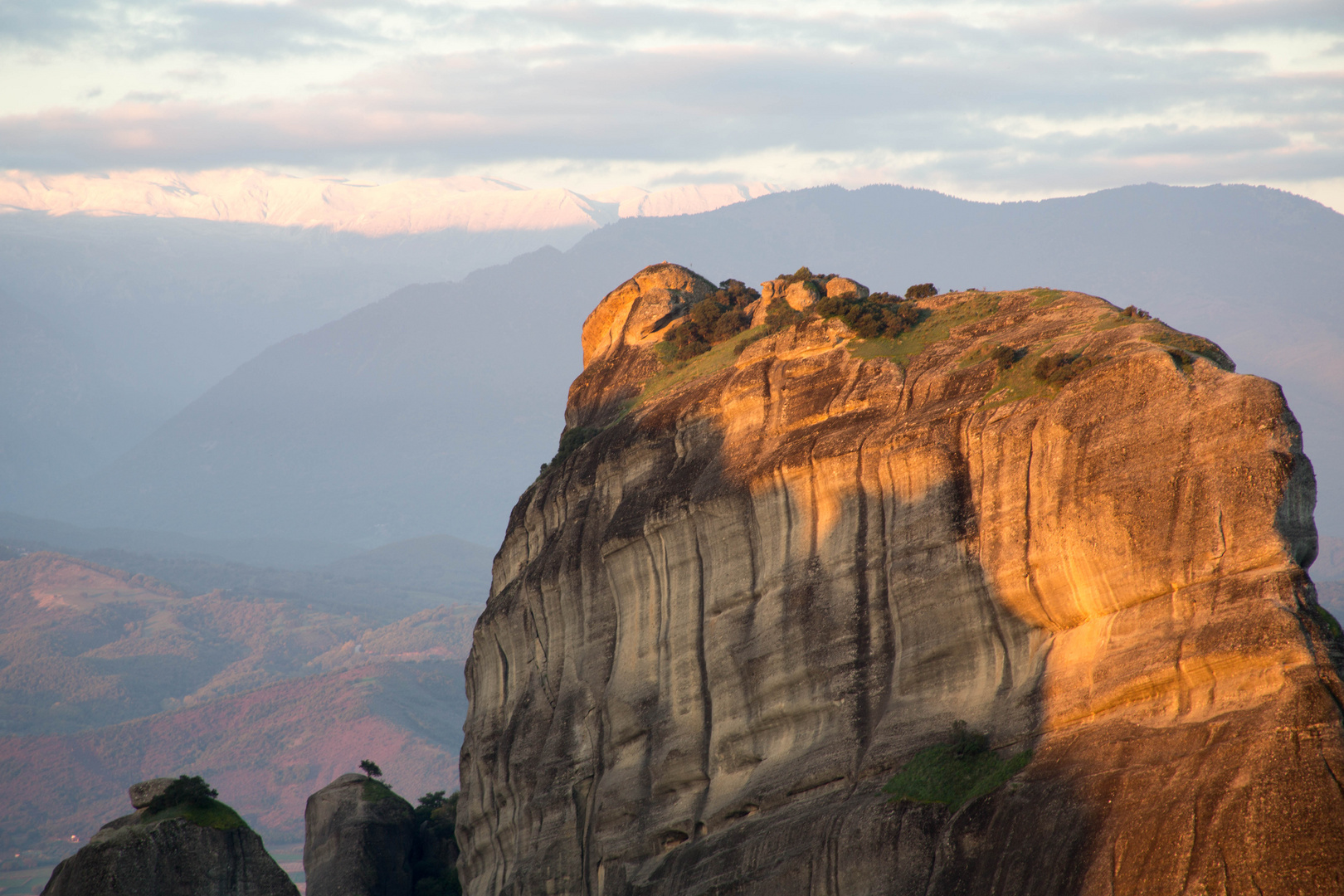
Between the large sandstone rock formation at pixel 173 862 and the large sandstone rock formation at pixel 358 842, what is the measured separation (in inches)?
985

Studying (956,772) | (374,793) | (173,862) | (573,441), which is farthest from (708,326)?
(374,793)

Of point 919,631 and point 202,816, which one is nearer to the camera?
point 919,631

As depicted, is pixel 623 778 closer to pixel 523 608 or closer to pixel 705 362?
pixel 523 608

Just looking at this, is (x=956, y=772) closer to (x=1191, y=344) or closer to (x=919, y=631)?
(x=919, y=631)

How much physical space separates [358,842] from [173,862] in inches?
1131

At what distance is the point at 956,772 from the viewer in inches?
1736

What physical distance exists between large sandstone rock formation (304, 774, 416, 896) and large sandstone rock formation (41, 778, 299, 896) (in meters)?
25.0

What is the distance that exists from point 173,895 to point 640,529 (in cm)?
Result: 2489

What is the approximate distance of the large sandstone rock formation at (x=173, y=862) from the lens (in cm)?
5628

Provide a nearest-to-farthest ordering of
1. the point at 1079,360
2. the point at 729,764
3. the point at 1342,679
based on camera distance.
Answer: the point at 1342,679 → the point at 1079,360 → the point at 729,764

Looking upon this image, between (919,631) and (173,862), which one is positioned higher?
(919,631)

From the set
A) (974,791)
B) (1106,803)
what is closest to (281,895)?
(974,791)

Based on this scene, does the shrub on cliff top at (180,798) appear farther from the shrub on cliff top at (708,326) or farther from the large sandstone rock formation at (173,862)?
the shrub on cliff top at (708,326)

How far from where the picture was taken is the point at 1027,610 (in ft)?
153
